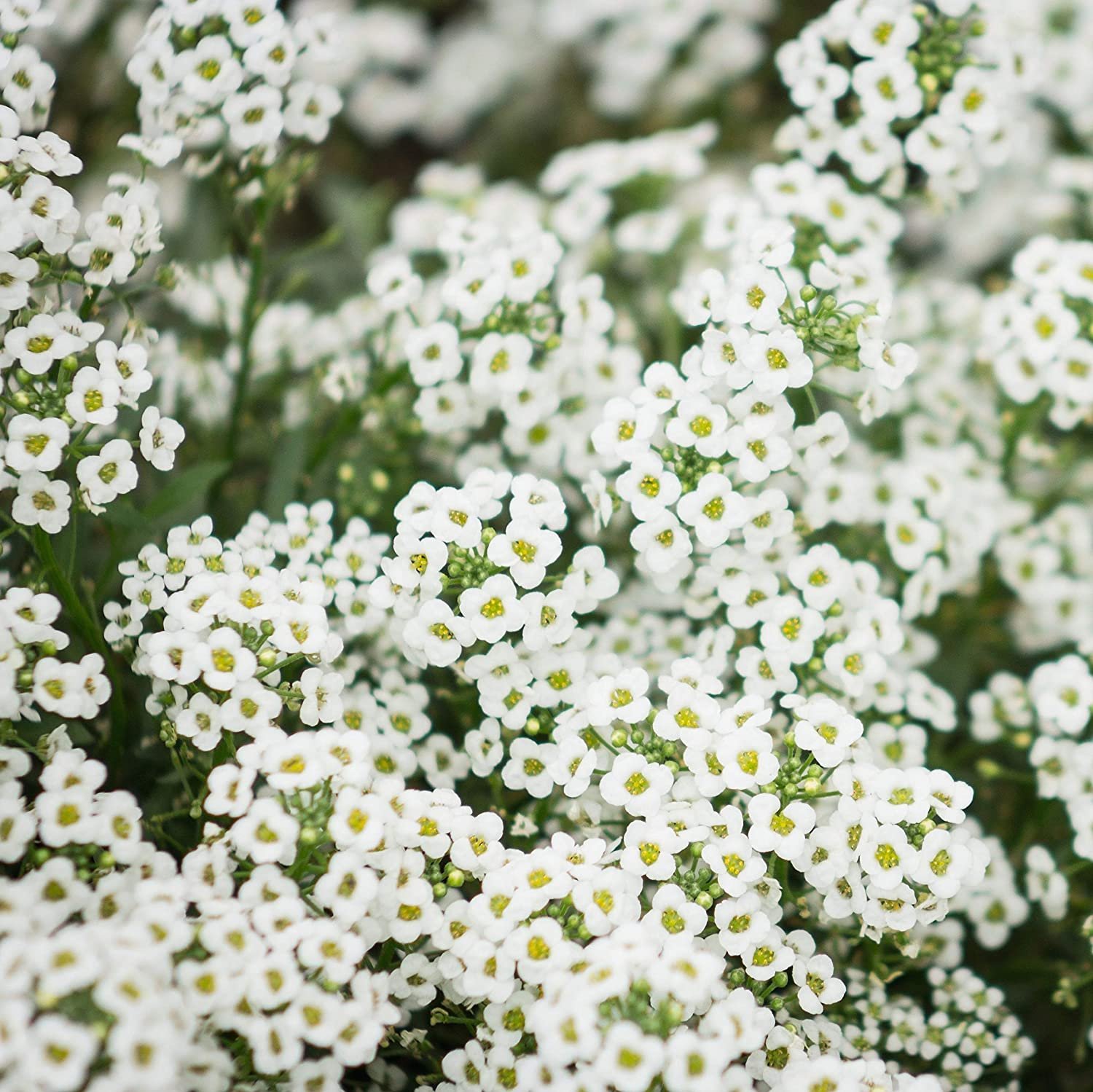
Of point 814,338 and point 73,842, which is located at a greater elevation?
point 814,338

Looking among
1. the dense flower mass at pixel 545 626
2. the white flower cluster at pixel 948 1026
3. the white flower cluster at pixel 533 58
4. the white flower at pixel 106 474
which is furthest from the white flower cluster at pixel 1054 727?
the white flower cluster at pixel 533 58

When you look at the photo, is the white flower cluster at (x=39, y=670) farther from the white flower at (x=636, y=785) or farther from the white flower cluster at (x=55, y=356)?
the white flower at (x=636, y=785)

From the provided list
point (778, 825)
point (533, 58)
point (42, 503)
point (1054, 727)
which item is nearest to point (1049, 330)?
point (1054, 727)

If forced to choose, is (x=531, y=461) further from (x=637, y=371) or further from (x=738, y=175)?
(x=738, y=175)

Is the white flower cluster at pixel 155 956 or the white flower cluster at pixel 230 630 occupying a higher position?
the white flower cluster at pixel 230 630

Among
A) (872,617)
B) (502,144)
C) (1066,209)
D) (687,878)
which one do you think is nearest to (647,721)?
(687,878)

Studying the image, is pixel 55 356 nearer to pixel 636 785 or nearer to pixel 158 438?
pixel 158 438
